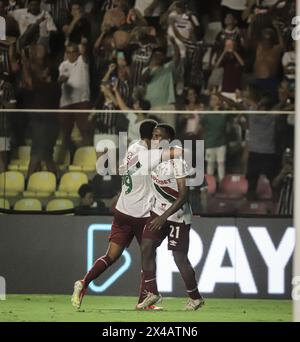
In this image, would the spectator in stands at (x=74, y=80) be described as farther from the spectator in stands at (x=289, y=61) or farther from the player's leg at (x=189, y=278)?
the spectator in stands at (x=289, y=61)

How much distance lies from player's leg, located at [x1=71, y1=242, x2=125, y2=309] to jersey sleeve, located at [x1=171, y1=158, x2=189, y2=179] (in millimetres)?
1069

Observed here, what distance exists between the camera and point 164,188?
11938 millimetres

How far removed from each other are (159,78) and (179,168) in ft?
5.05

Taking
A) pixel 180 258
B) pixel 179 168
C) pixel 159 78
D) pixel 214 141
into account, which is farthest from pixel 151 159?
pixel 159 78

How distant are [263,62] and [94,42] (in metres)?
2.14

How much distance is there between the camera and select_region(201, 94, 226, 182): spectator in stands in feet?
40.3

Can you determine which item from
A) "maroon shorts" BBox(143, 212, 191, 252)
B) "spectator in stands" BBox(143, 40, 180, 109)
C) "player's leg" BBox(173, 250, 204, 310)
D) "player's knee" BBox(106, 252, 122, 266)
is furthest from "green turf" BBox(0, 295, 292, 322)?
"spectator in stands" BBox(143, 40, 180, 109)

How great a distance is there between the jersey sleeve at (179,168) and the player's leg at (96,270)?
42.1 inches

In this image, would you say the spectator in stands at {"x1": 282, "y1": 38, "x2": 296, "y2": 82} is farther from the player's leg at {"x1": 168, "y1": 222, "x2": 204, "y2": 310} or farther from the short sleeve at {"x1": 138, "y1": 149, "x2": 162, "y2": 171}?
the player's leg at {"x1": 168, "y1": 222, "x2": 204, "y2": 310}
